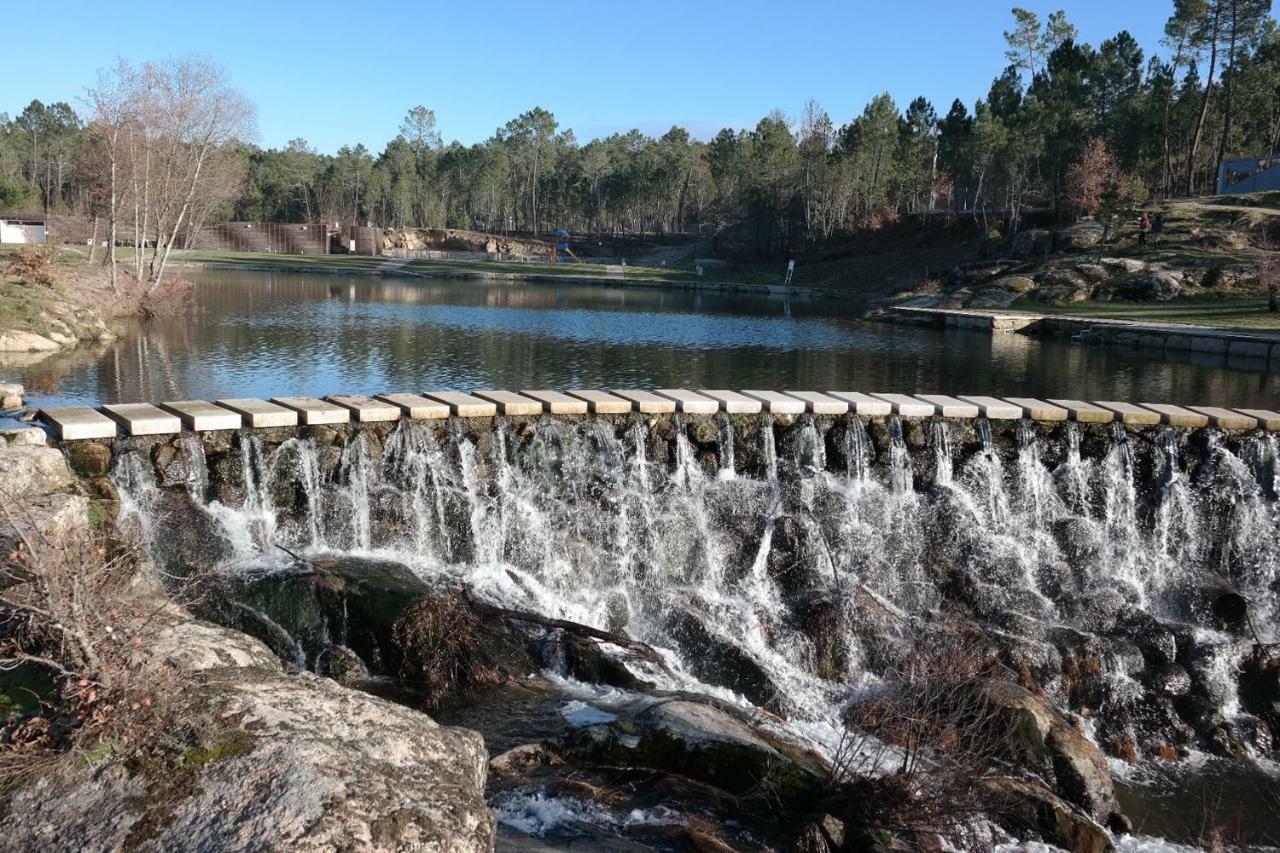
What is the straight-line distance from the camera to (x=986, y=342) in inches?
1247

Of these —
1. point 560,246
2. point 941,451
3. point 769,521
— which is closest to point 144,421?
point 769,521

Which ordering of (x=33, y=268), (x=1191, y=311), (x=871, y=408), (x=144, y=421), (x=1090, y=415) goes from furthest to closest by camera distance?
(x=1191, y=311) < (x=33, y=268) < (x=1090, y=415) < (x=871, y=408) < (x=144, y=421)

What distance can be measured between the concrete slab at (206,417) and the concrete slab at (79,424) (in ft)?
2.13

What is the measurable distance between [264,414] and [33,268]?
63.3 ft

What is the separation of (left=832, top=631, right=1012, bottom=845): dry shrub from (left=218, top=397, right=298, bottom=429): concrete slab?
6.38 meters

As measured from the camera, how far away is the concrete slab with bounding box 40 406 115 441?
928cm

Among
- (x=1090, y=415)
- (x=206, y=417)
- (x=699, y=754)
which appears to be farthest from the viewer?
(x=1090, y=415)

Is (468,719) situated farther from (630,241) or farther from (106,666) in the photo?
(630,241)

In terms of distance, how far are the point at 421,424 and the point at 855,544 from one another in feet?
17.3

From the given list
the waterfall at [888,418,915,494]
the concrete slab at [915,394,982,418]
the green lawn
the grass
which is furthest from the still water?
the grass

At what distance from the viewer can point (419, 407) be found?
1089 cm

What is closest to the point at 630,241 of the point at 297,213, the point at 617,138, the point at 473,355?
the point at 617,138

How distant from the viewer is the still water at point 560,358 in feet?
59.4

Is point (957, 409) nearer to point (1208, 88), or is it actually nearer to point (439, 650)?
point (439, 650)
